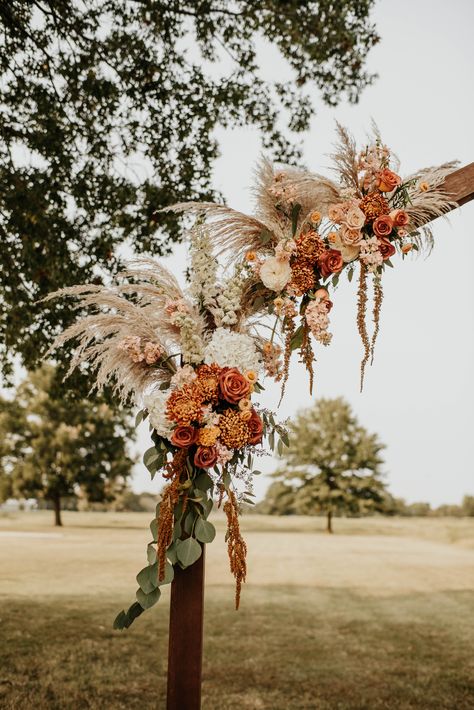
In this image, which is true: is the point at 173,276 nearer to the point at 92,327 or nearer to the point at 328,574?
the point at 92,327

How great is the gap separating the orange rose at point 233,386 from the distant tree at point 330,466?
36.1 metres

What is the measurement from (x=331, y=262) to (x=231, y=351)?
30.7 inches

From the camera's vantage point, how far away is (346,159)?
376cm

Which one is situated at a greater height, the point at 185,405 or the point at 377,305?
the point at 377,305

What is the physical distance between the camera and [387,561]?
75.7 feet

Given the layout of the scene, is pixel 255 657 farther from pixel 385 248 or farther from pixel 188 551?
pixel 385 248

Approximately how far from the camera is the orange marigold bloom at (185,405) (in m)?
3.31

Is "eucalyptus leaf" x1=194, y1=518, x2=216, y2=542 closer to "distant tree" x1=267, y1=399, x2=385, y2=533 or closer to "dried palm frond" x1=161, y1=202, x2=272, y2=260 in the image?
"dried palm frond" x1=161, y1=202, x2=272, y2=260

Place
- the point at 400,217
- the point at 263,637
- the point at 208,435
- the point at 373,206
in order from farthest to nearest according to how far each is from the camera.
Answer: the point at 263,637, the point at 373,206, the point at 400,217, the point at 208,435

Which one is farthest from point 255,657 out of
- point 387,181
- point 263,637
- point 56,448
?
point 56,448

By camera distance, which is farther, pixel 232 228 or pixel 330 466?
pixel 330 466

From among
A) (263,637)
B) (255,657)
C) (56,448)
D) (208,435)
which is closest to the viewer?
(208,435)

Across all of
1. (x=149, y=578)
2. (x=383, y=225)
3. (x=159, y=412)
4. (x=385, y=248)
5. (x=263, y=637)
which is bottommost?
(x=263, y=637)

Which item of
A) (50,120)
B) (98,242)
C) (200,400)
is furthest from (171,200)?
(200,400)
